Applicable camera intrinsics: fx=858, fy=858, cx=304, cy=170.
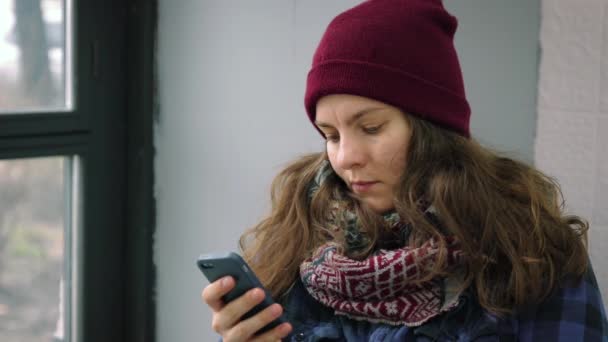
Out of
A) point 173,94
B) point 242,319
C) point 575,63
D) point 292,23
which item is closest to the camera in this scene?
point 242,319

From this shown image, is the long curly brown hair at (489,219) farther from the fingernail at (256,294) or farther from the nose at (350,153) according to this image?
the fingernail at (256,294)

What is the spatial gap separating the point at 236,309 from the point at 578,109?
76cm

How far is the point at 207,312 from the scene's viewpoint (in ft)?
6.82

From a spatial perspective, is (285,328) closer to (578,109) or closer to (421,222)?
(421,222)

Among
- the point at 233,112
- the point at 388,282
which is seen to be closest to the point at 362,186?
the point at 388,282

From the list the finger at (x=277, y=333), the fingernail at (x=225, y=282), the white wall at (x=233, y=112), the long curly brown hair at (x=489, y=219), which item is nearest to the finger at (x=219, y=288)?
the fingernail at (x=225, y=282)

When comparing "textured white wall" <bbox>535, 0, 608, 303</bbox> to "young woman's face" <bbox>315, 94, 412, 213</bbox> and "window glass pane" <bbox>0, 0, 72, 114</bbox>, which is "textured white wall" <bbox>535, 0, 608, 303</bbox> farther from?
"window glass pane" <bbox>0, 0, 72, 114</bbox>

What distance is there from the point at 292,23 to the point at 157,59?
385mm

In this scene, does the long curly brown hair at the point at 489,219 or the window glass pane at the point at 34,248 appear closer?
the long curly brown hair at the point at 489,219

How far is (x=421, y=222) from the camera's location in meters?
1.38

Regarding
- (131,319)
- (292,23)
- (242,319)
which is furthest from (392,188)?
(131,319)

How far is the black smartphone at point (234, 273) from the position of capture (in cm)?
127

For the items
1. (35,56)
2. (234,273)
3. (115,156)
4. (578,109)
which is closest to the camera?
(234,273)

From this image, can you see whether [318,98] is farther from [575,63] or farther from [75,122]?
[75,122]
